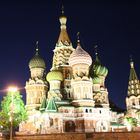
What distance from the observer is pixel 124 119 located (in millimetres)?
62844

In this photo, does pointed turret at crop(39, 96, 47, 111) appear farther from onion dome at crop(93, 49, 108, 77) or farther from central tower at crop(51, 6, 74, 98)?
onion dome at crop(93, 49, 108, 77)

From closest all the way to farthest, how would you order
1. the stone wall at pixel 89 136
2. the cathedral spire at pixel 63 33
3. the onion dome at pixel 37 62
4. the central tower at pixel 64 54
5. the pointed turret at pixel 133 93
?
the stone wall at pixel 89 136
the central tower at pixel 64 54
the onion dome at pixel 37 62
the cathedral spire at pixel 63 33
the pointed turret at pixel 133 93

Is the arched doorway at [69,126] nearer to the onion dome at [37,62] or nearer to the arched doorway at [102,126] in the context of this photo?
the arched doorway at [102,126]

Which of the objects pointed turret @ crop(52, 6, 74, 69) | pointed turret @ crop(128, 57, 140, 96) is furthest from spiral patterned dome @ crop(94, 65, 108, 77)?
pointed turret @ crop(128, 57, 140, 96)

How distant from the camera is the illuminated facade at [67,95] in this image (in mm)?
52094

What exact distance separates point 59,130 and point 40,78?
1402 centimetres

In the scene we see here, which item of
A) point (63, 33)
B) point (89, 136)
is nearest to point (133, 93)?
point (63, 33)

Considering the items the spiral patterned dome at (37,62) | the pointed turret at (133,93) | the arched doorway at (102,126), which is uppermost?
the spiral patterned dome at (37,62)

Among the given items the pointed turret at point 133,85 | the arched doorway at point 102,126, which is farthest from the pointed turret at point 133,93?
the arched doorway at point 102,126

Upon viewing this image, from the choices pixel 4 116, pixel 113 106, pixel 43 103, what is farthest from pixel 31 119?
pixel 113 106

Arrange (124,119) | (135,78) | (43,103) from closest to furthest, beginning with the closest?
(43,103), (124,119), (135,78)

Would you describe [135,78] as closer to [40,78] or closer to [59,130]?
[40,78]

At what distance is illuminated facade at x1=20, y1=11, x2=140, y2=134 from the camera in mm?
52094

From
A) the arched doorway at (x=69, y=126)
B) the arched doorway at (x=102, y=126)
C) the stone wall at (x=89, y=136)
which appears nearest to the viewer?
the stone wall at (x=89, y=136)
